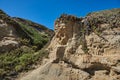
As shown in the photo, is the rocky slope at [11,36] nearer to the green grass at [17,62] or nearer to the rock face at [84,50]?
the green grass at [17,62]

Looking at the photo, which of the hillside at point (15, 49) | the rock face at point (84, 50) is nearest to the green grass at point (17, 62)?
the hillside at point (15, 49)

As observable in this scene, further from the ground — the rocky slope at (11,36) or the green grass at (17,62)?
the rocky slope at (11,36)

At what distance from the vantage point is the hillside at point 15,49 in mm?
15648

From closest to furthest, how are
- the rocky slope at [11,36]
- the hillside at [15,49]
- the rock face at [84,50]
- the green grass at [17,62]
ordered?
the rock face at [84,50] → the green grass at [17,62] → the hillside at [15,49] → the rocky slope at [11,36]

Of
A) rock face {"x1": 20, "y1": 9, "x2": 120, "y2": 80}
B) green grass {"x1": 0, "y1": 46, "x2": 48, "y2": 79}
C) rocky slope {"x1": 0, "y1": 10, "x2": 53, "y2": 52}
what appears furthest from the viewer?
rocky slope {"x1": 0, "y1": 10, "x2": 53, "y2": 52}

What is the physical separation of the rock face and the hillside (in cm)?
119

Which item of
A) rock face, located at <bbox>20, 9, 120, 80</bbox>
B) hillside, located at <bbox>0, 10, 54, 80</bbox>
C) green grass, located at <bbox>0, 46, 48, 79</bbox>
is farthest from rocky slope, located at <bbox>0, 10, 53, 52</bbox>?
rock face, located at <bbox>20, 9, 120, 80</bbox>

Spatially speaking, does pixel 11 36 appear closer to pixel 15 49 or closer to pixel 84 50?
pixel 15 49

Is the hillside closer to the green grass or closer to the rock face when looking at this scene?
the green grass

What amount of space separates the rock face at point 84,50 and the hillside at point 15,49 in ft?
3.89

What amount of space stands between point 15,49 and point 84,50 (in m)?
6.09

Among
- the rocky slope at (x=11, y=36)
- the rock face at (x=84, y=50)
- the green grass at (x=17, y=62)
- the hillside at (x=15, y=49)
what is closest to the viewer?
the rock face at (x=84, y=50)

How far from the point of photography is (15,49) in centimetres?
1866

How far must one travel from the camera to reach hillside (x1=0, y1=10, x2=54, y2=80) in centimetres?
1565
